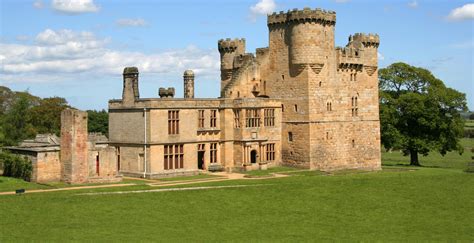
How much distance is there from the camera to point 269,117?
5625 centimetres

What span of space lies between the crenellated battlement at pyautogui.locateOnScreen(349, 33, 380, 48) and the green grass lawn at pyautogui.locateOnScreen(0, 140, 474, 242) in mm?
19234

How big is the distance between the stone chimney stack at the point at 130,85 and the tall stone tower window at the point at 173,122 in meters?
2.86

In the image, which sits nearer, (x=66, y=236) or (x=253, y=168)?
(x=66, y=236)

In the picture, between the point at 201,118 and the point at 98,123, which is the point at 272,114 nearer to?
the point at 201,118

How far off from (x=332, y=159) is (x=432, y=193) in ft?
46.9

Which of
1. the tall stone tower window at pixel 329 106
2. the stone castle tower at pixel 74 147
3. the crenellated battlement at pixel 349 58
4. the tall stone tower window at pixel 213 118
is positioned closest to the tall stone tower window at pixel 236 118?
the tall stone tower window at pixel 213 118

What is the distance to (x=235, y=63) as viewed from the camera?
201 feet

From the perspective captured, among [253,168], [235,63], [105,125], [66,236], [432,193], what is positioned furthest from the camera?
[105,125]

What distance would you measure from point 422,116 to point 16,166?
40774 millimetres

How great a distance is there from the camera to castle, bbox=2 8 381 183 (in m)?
50.1

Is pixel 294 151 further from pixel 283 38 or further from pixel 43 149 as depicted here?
pixel 43 149

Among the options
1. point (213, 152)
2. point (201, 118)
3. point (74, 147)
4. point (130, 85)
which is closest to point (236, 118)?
point (201, 118)

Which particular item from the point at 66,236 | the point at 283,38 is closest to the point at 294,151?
the point at 283,38

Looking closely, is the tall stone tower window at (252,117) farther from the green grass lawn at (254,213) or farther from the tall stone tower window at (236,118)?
the green grass lawn at (254,213)
